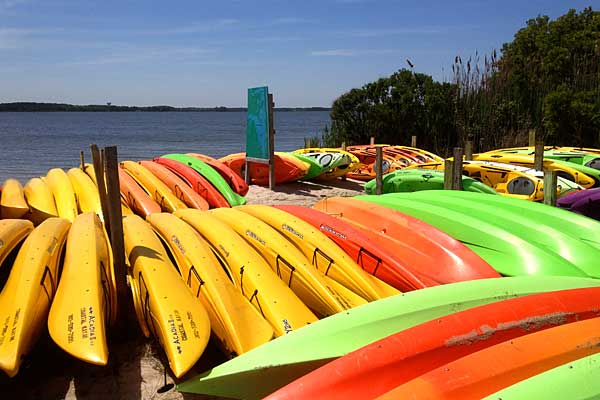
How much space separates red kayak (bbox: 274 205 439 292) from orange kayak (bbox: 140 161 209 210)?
2669 millimetres

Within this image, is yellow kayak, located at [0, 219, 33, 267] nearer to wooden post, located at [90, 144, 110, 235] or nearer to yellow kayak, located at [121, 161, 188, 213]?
wooden post, located at [90, 144, 110, 235]

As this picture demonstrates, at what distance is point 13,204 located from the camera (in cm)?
631

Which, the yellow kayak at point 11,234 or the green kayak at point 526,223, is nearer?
the yellow kayak at point 11,234

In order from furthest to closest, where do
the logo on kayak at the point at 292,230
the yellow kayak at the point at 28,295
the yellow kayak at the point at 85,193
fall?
the yellow kayak at the point at 85,193 → the logo on kayak at the point at 292,230 → the yellow kayak at the point at 28,295

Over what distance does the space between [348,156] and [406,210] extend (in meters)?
6.16

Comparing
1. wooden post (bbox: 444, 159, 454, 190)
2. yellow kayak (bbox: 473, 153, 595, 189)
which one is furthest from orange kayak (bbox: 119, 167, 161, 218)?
yellow kayak (bbox: 473, 153, 595, 189)

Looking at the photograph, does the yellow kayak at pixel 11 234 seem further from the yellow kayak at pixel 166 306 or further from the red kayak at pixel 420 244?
the red kayak at pixel 420 244

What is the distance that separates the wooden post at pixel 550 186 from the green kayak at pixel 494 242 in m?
1.35

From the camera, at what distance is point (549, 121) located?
14.2m

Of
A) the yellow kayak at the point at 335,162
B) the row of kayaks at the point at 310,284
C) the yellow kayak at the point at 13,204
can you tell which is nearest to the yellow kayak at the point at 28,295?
the row of kayaks at the point at 310,284

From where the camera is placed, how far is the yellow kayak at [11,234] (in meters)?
4.19

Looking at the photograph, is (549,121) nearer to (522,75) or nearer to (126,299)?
(522,75)

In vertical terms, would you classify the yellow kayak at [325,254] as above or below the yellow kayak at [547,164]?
below

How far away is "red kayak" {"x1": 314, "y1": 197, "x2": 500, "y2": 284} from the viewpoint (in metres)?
4.30
